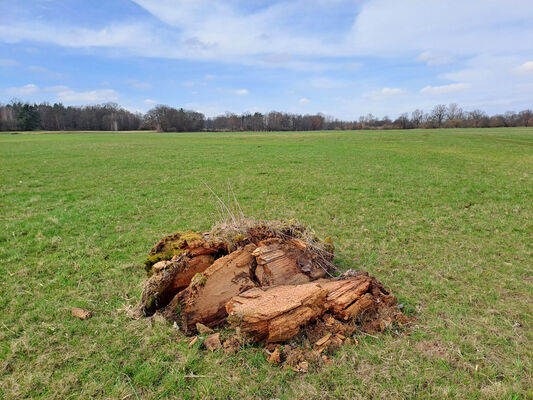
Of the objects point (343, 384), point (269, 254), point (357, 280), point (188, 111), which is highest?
point (188, 111)

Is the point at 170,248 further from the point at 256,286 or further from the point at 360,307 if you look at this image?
the point at 360,307

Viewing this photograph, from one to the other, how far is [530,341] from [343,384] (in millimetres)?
2735

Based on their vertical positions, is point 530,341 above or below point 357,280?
below

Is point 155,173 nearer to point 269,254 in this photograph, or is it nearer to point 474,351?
point 269,254

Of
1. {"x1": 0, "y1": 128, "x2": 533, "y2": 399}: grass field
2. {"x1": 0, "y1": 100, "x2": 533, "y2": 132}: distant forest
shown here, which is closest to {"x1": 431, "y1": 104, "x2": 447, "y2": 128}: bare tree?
{"x1": 0, "y1": 100, "x2": 533, "y2": 132}: distant forest

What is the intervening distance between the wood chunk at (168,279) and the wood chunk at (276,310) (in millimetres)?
1071

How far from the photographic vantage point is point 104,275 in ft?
18.4

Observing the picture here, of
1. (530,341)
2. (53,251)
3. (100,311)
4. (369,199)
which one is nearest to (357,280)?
(530,341)

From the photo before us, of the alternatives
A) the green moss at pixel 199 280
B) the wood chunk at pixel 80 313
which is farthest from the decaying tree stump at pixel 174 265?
the wood chunk at pixel 80 313

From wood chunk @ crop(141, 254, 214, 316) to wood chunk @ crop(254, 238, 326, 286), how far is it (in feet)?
3.13

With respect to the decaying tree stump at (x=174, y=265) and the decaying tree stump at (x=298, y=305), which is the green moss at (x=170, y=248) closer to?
the decaying tree stump at (x=174, y=265)

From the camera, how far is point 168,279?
449 centimetres

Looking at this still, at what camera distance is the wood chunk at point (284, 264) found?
4.54 metres

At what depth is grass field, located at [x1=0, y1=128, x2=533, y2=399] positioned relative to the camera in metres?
3.26
